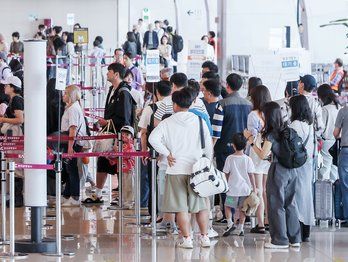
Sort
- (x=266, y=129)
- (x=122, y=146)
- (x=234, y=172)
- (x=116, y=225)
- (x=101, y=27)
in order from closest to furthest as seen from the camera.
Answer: (x=266, y=129) → (x=234, y=172) → (x=116, y=225) → (x=122, y=146) → (x=101, y=27)

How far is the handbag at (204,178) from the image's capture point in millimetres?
9570

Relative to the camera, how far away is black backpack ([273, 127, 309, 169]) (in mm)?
9867

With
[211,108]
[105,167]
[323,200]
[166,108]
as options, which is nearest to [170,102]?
[166,108]

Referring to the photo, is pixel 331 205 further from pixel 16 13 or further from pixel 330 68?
pixel 16 13

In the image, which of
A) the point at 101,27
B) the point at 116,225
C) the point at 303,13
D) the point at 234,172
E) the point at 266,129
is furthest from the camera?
the point at 101,27

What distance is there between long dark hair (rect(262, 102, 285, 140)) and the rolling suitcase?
203cm

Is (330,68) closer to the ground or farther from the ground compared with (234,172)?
farther from the ground

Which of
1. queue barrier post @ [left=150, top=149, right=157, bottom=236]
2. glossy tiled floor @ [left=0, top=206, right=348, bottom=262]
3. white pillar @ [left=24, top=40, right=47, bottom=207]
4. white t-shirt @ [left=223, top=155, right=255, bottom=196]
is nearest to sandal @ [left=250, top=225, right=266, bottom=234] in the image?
glossy tiled floor @ [left=0, top=206, right=348, bottom=262]

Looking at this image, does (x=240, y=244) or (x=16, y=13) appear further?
(x=16, y=13)

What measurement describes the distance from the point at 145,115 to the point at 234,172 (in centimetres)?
120

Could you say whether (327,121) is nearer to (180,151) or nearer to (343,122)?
(343,122)

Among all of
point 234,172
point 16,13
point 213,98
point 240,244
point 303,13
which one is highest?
point 16,13

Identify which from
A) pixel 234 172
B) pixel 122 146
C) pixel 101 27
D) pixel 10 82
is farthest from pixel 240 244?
pixel 101 27

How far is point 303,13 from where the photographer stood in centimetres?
1770
